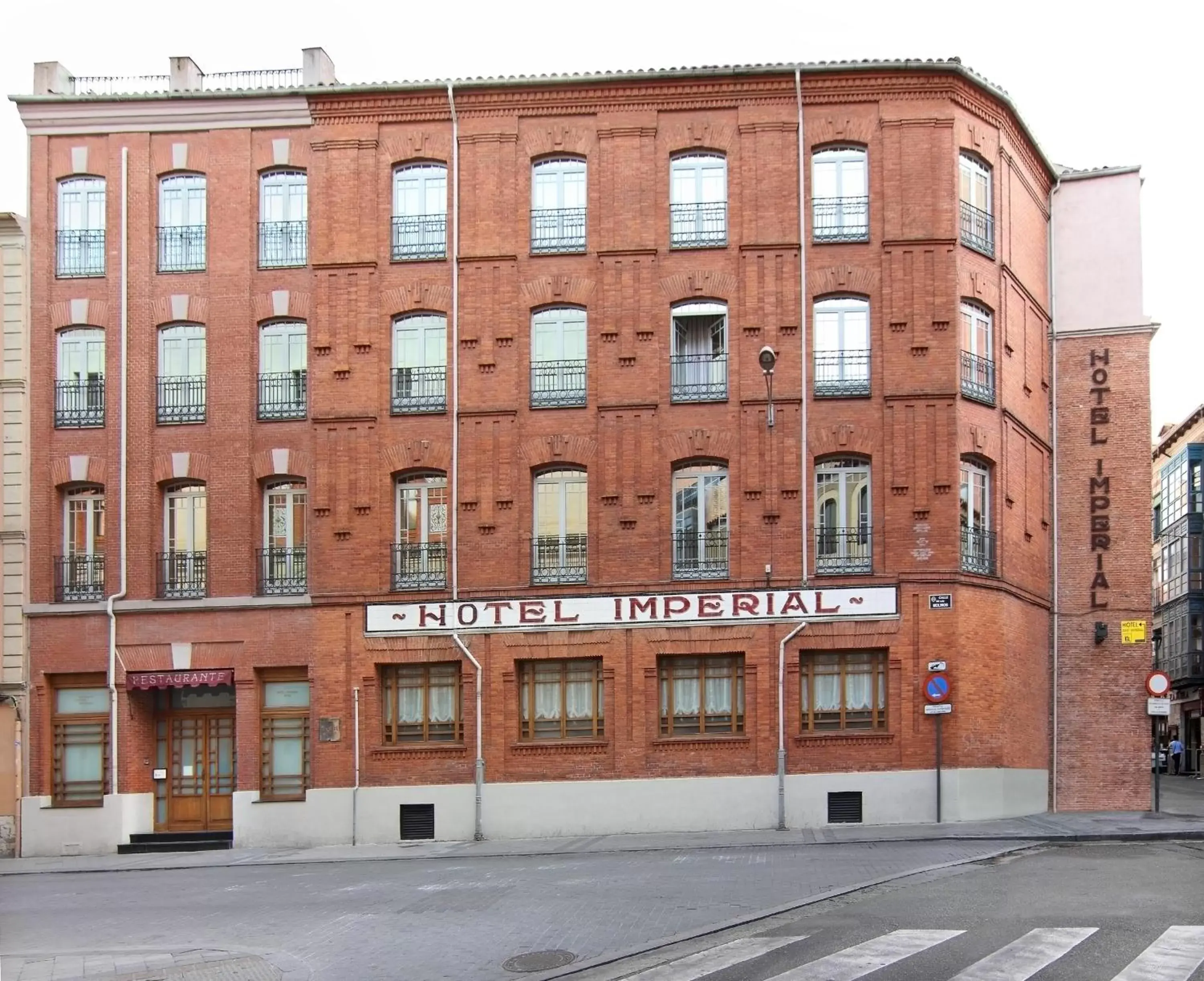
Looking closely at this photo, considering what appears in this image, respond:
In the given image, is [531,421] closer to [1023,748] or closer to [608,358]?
[608,358]

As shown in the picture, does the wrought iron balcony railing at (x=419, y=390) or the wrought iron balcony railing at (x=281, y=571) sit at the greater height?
the wrought iron balcony railing at (x=419, y=390)

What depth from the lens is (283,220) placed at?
96.3ft

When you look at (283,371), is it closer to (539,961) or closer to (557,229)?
(557,229)

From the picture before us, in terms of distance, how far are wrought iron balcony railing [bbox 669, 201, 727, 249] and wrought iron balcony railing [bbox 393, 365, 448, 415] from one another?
5.10 metres

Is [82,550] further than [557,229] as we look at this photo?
Yes

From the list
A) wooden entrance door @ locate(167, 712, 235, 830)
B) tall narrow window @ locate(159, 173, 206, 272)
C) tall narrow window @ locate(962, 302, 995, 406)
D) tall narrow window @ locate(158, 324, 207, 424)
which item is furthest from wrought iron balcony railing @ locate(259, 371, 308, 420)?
tall narrow window @ locate(962, 302, 995, 406)

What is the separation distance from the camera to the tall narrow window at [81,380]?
29.4m

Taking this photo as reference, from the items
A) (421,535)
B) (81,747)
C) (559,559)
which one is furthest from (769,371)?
(81,747)

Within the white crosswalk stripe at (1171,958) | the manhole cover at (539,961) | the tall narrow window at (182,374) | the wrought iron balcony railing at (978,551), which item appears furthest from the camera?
the tall narrow window at (182,374)

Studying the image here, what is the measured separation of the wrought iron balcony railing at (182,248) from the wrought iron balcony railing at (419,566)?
22.8ft

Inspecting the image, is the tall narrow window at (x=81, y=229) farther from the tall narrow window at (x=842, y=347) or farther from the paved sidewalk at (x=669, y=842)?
the tall narrow window at (x=842, y=347)

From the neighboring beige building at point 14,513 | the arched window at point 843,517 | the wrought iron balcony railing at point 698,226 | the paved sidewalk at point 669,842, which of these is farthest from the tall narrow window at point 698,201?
the neighboring beige building at point 14,513

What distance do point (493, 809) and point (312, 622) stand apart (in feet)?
16.2

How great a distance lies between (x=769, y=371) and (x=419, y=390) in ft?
22.2
